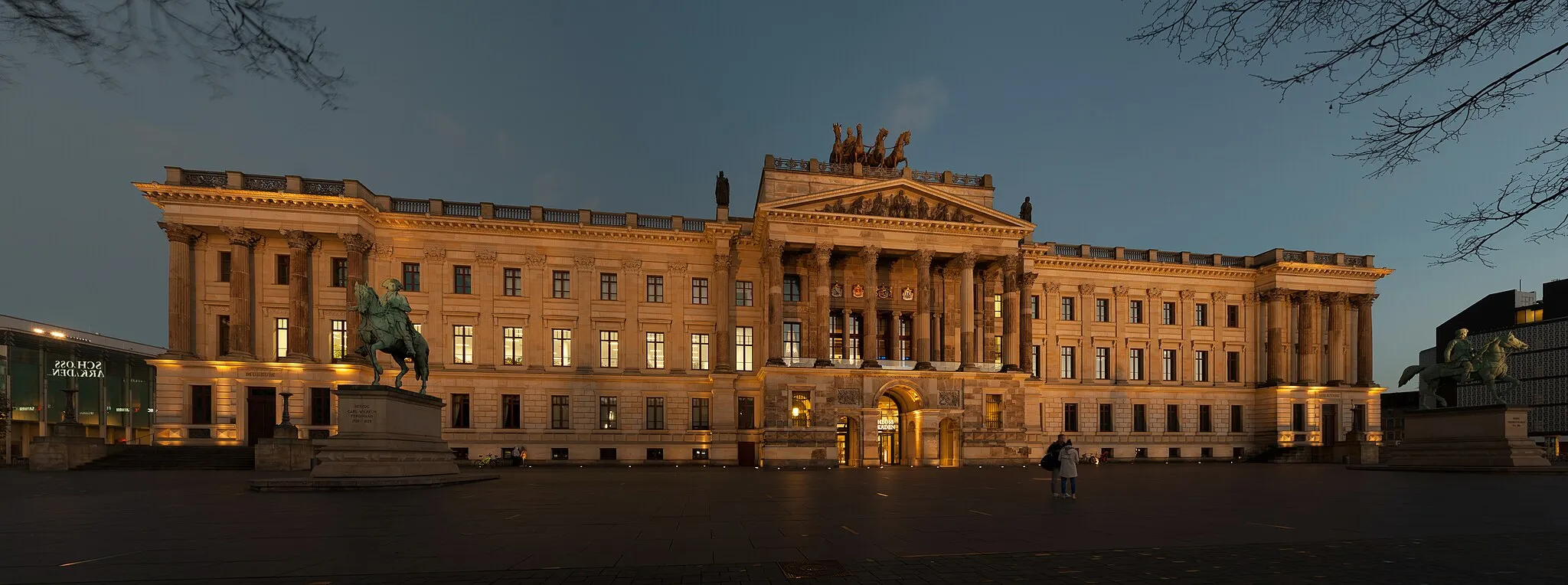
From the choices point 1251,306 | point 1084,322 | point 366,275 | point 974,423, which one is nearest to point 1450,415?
point 974,423

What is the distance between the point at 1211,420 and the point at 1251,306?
29.9 feet

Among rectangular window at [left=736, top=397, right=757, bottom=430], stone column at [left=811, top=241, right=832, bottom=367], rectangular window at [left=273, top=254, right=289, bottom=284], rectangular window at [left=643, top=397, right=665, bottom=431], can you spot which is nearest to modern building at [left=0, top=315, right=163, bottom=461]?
rectangular window at [left=273, top=254, right=289, bottom=284]

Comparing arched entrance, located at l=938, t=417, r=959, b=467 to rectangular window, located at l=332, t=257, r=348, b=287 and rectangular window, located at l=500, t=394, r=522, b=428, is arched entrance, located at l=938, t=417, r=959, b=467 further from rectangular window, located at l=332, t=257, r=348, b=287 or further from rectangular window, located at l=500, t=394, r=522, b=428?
rectangular window, located at l=332, t=257, r=348, b=287

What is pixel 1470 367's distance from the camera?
104ft

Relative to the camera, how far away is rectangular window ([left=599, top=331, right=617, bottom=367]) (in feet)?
157

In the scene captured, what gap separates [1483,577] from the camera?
7.85 m

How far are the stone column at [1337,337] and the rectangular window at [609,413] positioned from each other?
165ft

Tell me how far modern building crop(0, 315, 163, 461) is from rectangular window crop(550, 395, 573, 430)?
115 ft

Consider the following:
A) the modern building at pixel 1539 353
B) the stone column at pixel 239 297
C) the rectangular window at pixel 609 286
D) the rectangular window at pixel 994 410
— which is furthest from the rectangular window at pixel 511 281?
the modern building at pixel 1539 353

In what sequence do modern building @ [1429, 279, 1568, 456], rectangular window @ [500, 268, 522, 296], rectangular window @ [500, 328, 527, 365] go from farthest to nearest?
modern building @ [1429, 279, 1568, 456], rectangular window @ [500, 268, 522, 296], rectangular window @ [500, 328, 527, 365]

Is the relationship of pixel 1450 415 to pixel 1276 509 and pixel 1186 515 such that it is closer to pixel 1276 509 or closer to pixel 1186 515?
pixel 1276 509

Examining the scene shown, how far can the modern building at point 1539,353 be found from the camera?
8569 cm

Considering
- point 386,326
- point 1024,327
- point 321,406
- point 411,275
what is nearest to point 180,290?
point 321,406

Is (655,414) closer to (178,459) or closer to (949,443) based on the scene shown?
(949,443)
